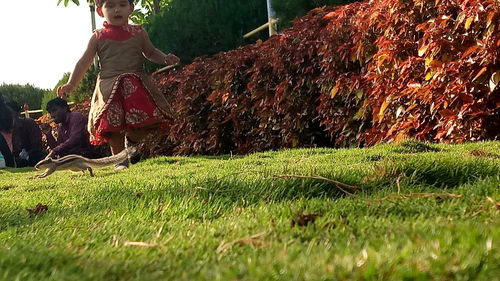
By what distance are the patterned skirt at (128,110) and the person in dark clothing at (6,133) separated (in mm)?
5507

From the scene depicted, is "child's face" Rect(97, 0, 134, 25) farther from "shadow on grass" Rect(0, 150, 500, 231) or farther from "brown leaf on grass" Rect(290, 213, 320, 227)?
"brown leaf on grass" Rect(290, 213, 320, 227)

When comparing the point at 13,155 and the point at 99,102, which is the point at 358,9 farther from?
the point at 13,155

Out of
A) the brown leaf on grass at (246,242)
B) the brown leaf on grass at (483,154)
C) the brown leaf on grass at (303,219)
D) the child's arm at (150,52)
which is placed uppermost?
the child's arm at (150,52)

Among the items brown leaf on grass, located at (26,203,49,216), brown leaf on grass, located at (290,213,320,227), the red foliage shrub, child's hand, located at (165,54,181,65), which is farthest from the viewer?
child's hand, located at (165,54,181,65)

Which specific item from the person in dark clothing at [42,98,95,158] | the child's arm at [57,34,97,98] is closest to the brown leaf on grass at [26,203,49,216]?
the child's arm at [57,34,97,98]

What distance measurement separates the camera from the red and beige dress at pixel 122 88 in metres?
5.86

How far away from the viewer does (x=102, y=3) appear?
19.7ft

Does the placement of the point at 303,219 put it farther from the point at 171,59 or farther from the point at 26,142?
the point at 26,142

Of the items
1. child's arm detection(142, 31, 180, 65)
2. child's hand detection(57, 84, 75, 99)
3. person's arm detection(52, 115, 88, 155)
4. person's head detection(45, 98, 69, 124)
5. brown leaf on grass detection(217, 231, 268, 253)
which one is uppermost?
child's arm detection(142, 31, 180, 65)

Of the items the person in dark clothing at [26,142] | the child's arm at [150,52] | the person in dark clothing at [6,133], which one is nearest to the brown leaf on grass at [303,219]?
the child's arm at [150,52]

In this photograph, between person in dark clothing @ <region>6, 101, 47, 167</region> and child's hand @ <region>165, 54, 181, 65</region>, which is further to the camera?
person in dark clothing @ <region>6, 101, 47, 167</region>

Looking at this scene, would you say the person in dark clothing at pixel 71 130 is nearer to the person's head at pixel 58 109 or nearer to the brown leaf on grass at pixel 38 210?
the person's head at pixel 58 109

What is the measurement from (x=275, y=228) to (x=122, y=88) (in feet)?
14.0

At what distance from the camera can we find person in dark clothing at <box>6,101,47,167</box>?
10453 millimetres
